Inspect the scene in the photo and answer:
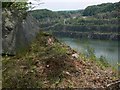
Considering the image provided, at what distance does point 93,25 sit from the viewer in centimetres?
6506

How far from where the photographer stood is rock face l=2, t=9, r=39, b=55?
5.63 metres

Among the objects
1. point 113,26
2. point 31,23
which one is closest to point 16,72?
point 31,23

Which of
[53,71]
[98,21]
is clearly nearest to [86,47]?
[53,71]

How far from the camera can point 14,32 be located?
19.4 ft

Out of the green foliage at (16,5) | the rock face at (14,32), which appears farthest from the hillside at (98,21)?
the green foliage at (16,5)

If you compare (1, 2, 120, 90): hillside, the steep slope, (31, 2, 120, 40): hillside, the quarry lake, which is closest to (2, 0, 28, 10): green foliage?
(1, 2, 120, 90): hillside

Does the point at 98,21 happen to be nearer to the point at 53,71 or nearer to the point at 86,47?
the point at 86,47

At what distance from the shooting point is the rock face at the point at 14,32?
18.5 feet

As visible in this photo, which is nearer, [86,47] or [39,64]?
[39,64]

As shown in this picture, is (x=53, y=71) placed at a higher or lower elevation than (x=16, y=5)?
lower

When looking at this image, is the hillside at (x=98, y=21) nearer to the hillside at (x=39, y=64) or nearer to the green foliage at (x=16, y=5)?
the hillside at (x=39, y=64)

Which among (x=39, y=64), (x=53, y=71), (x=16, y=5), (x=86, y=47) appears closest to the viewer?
(x=53, y=71)

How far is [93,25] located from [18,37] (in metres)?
59.7

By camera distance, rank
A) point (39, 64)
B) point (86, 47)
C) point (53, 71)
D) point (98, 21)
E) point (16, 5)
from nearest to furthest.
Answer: point (53, 71)
point (39, 64)
point (16, 5)
point (86, 47)
point (98, 21)
